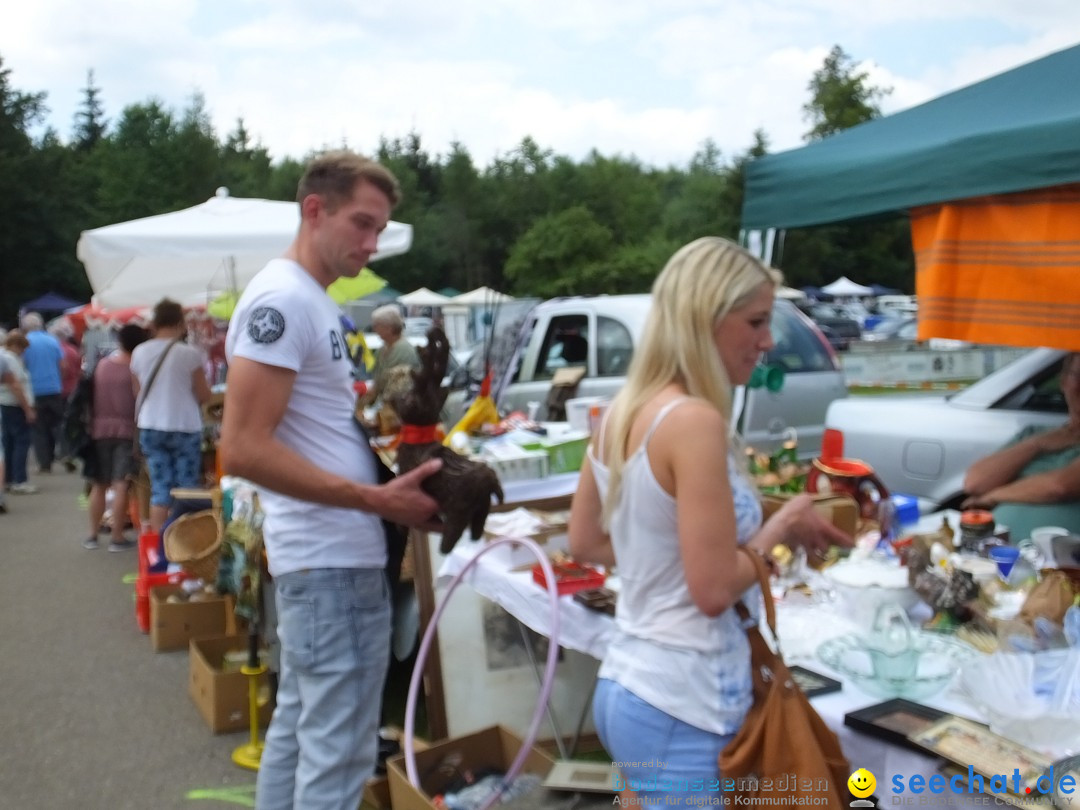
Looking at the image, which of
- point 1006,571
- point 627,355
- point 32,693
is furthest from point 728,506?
point 627,355

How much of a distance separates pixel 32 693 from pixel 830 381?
593 cm

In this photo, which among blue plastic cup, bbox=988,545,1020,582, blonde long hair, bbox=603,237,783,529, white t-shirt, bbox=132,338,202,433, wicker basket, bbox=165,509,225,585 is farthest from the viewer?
white t-shirt, bbox=132,338,202,433

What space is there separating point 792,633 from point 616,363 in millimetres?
5414

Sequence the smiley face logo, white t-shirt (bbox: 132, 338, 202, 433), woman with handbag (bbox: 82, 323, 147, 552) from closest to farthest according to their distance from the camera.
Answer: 1. the smiley face logo
2. white t-shirt (bbox: 132, 338, 202, 433)
3. woman with handbag (bbox: 82, 323, 147, 552)

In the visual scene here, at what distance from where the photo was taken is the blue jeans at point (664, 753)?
173 cm

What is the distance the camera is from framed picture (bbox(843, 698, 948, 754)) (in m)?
Answer: 1.90

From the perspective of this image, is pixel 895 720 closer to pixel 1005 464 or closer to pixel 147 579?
pixel 1005 464

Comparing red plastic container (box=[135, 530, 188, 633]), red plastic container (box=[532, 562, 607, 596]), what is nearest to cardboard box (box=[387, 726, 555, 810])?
red plastic container (box=[532, 562, 607, 596])

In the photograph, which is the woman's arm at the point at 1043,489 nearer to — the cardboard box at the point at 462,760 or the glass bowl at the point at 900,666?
the glass bowl at the point at 900,666

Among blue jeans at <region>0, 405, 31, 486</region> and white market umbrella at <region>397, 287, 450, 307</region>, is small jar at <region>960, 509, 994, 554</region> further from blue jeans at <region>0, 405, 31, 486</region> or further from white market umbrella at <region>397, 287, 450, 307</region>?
white market umbrella at <region>397, 287, 450, 307</region>

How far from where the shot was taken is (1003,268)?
10.7ft

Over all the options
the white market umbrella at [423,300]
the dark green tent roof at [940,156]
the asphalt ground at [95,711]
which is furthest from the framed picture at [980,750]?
the white market umbrella at [423,300]

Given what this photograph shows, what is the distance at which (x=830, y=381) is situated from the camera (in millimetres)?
7625

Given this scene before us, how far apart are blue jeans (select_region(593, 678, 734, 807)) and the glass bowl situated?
1.90 feet
